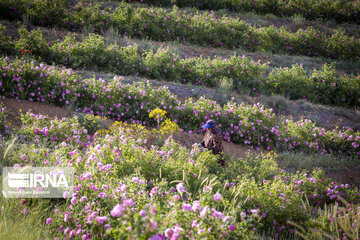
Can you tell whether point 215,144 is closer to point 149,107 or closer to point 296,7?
point 149,107

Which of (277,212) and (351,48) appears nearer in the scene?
(277,212)

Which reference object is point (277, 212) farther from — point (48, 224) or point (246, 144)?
point (246, 144)

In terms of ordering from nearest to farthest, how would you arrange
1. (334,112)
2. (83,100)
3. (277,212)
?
1. (277,212)
2. (83,100)
3. (334,112)

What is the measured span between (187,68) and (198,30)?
4.11 metres

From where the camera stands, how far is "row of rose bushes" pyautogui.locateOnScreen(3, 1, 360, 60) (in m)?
11.9

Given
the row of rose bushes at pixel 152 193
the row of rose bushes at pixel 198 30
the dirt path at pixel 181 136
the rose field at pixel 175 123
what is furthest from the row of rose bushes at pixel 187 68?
the row of rose bushes at pixel 152 193

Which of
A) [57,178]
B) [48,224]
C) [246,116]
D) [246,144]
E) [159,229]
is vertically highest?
[159,229]

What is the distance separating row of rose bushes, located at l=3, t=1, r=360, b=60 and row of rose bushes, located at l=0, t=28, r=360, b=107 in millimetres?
2004

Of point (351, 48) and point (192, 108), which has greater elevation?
point (351, 48)

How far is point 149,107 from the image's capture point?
7.34m

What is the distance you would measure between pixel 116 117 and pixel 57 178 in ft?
→ 13.5

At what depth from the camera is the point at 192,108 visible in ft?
25.5

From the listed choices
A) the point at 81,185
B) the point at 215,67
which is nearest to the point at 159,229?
the point at 81,185

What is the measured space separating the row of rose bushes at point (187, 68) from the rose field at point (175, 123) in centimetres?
5
